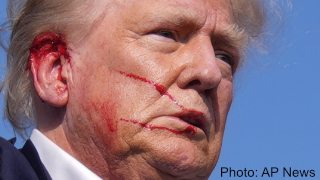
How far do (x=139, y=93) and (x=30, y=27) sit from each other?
98cm

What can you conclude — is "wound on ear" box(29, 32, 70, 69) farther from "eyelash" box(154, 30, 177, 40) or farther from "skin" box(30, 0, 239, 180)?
"eyelash" box(154, 30, 177, 40)

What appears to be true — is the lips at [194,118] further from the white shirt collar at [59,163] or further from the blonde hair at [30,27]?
the blonde hair at [30,27]

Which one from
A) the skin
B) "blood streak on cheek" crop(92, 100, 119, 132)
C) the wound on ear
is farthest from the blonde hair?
"blood streak on cheek" crop(92, 100, 119, 132)

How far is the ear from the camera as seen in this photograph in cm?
269

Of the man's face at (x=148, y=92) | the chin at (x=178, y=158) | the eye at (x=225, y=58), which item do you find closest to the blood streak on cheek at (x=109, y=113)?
the man's face at (x=148, y=92)

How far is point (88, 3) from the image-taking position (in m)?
2.78

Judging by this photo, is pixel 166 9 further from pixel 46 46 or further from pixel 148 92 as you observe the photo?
pixel 46 46

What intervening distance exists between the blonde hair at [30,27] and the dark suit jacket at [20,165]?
538 mm

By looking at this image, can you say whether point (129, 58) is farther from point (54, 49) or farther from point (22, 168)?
point (22, 168)

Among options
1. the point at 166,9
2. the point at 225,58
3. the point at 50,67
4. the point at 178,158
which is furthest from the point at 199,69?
the point at 50,67

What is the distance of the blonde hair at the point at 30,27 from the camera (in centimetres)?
278

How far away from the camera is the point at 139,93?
2490mm

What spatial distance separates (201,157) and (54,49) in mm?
1173

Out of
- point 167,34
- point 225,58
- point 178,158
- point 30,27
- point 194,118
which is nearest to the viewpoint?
point 178,158
